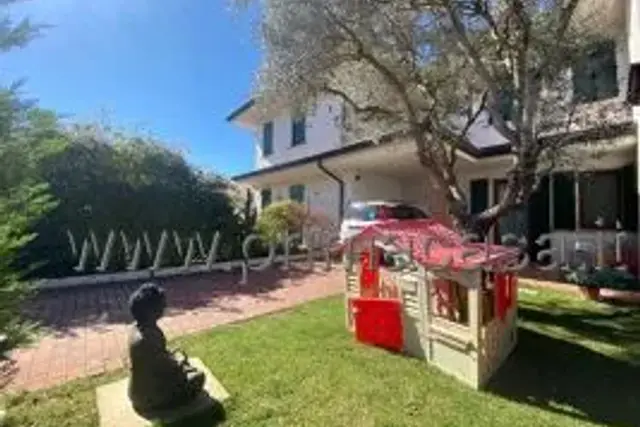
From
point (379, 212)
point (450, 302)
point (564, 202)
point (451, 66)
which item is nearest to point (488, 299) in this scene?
point (450, 302)

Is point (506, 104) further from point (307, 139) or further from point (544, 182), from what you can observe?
point (307, 139)

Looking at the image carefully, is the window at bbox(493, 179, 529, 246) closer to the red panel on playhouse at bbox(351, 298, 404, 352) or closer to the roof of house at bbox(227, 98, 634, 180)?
the roof of house at bbox(227, 98, 634, 180)

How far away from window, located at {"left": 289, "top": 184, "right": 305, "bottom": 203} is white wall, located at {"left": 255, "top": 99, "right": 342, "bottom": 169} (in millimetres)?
1509

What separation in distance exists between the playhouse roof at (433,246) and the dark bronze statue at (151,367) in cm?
358

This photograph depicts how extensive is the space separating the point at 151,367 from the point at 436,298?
12.8ft

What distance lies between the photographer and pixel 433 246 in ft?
26.5

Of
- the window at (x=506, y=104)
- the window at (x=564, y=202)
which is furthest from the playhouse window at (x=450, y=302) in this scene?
the window at (x=564, y=202)

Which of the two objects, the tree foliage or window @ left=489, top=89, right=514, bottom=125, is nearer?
the tree foliage

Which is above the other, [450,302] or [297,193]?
[297,193]

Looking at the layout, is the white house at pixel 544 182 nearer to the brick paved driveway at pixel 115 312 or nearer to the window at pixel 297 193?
the window at pixel 297 193

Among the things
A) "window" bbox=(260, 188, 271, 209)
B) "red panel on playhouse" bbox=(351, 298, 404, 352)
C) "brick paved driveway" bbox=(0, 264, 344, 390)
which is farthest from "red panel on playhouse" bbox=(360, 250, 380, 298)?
"window" bbox=(260, 188, 271, 209)

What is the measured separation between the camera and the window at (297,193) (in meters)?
25.4

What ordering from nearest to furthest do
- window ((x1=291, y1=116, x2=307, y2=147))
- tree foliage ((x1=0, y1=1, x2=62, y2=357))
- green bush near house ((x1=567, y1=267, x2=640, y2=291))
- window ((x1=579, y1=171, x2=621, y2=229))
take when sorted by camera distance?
tree foliage ((x1=0, y1=1, x2=62, y2=357)) < green bush near house ((x1=567, y1=267, x2=640, y2=291)) < window ((x1=579, y1=171, x2=621, y2=229)) < window ((x1=291, y1=116, x2=307, y2=147))

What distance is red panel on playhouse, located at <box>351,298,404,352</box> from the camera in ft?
26.9
